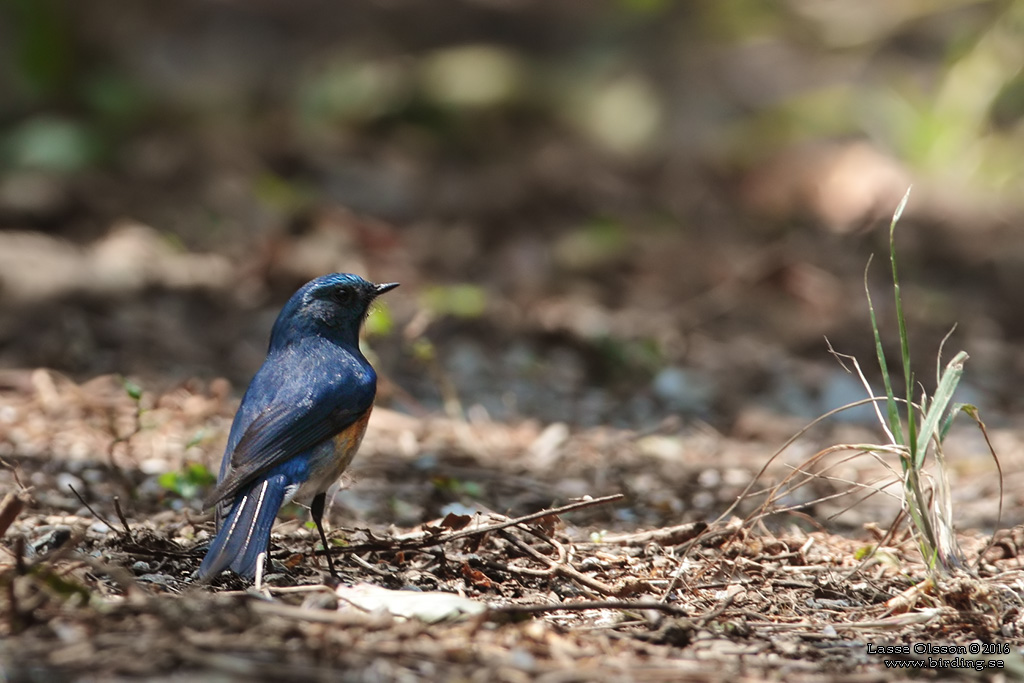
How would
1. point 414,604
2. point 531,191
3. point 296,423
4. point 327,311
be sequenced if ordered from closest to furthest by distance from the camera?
point 414,604 → point 296,423 → point 327,311 → point 531,191

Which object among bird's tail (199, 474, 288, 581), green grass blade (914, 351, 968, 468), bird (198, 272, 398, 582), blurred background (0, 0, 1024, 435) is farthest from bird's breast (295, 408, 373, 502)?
green grass blade (914, 351, 968, 468)

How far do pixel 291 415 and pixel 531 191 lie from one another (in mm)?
5202

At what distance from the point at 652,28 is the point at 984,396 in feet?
19.7

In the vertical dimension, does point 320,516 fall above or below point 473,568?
above

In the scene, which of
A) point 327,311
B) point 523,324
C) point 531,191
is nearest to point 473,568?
point 327,311

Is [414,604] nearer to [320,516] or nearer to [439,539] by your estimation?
[439,539]

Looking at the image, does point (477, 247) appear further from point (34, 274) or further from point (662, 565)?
point (662, 565)

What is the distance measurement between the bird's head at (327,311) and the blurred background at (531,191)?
0.90 m

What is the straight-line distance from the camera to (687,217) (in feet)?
28.0

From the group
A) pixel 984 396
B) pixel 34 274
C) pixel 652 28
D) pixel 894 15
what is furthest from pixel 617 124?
pixel 34 274

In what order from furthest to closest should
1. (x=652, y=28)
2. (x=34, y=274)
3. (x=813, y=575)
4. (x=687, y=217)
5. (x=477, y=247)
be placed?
(x=652, y=28) < (x=687, y=217) < (x=477, y=247) < (x=34, y=274) < (x=813, y=575)

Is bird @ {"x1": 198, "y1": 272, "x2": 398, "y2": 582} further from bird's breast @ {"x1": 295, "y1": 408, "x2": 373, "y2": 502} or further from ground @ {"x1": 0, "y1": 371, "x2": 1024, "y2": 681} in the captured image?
ground @ {"x1": 0, "y1": 371, "x2": 1024, "y2": 681}

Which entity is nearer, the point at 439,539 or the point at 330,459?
the point at 439,539

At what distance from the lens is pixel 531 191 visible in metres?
8.33
